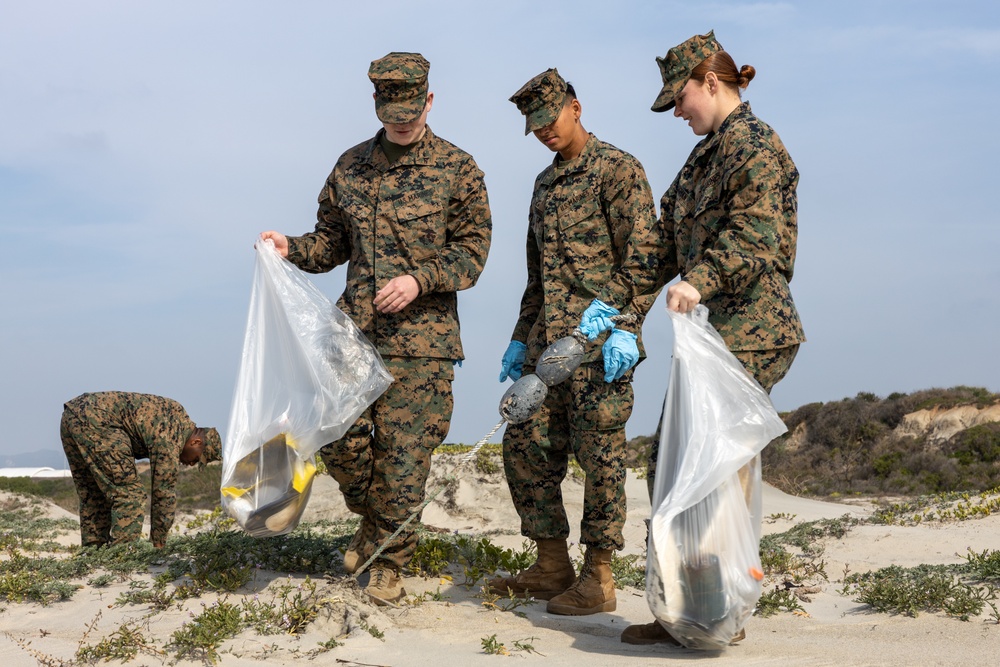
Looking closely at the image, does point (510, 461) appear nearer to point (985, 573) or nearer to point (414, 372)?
point (414, 372)

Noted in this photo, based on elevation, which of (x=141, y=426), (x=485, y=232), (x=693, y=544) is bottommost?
(x=693, y=544)

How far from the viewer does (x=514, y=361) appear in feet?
15.9

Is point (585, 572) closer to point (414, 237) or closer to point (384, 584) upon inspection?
point (384, 584)

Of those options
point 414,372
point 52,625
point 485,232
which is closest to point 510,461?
point 414,372

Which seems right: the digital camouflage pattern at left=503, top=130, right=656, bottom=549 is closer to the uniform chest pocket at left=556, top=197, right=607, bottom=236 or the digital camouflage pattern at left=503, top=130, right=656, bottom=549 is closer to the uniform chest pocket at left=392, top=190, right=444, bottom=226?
the uniform chest pocket at left=556, top=197, right=607, bottom=236

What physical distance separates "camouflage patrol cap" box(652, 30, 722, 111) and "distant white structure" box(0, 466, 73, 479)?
65.7 ft

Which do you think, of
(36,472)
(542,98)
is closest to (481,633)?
(542,98)

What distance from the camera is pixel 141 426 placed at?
733cm

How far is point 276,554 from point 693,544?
2.71m

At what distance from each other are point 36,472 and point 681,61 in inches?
819

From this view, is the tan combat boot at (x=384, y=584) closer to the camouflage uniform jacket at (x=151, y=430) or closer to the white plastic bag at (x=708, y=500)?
the white plastic bag at (x=708, y=500)

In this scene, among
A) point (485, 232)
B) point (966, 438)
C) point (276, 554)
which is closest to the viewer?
point (485, 232)

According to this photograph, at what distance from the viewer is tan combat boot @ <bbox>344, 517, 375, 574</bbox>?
16.0 feet

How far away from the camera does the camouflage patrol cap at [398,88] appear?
4531 millimetres
